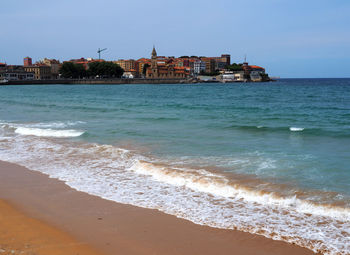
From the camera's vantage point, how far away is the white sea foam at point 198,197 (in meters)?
5.39

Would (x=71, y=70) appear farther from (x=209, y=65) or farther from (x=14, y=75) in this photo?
(x=209, y=65)

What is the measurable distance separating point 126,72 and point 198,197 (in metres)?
177

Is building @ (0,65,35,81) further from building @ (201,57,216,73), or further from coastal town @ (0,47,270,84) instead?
building @ (201,57,216,73)

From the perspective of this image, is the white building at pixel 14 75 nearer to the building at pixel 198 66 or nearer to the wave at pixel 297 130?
the building at pixel 198 66

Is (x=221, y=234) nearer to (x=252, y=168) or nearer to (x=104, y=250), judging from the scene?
(x=104, y=250)

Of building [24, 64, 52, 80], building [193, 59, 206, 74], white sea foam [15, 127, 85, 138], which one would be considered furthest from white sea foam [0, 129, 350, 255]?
building [193, 59, 206, 74]

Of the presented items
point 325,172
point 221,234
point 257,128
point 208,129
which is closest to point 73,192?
point 221,234

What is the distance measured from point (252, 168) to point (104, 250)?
5.41 m

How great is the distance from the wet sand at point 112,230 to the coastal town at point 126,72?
125470 millimetres

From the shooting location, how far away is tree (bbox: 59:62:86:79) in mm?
139375

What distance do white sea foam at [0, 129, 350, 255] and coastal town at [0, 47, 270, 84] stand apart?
122 m

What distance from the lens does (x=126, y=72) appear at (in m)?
179

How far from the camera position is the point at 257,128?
17125mm

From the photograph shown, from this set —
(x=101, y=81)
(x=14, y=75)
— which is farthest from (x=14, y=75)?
(x=101, y=81)
